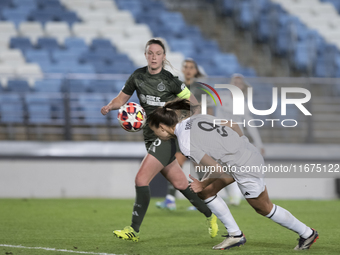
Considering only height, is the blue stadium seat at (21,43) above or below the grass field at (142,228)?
above

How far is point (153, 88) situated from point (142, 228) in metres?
1.76

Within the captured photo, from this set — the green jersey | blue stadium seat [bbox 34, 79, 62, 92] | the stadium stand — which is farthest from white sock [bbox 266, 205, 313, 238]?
blue stadium seat [bbox 34, 79, 62, 92]

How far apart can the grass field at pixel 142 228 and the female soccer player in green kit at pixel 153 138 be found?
0.30 metres

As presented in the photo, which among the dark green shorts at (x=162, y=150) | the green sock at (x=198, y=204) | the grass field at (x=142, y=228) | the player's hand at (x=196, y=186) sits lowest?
the grass field at (x=142, y=228)

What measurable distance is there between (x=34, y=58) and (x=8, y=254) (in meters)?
8.59

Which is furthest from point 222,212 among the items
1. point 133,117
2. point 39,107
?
point 39,107

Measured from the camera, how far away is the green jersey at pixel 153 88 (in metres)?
5.32

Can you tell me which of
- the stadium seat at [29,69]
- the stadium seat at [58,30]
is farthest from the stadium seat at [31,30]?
the stadium seat at [29,69]

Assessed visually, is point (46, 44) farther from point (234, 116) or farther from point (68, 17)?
point (234, 116)

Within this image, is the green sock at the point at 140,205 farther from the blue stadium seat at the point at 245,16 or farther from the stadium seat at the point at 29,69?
the blue stadium seat at the point at 245,16

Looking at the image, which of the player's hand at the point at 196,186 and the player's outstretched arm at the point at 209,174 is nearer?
the player's outstretched arm at the point at 209,174

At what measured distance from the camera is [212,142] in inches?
174

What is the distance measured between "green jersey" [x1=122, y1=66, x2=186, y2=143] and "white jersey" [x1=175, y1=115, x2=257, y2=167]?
33.2 inches

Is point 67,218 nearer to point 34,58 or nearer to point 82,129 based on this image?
point 82,129
